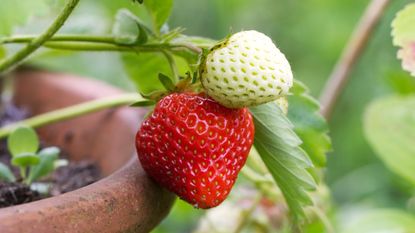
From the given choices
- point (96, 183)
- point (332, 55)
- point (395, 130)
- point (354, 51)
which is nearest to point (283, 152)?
point (96, 183)

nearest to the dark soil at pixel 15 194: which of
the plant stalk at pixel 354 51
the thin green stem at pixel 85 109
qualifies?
the thin green stem at pixel 85 109

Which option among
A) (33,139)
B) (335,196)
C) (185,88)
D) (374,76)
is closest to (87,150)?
(33,139)

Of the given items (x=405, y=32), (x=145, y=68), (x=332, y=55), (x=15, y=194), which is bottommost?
(x=332, y=55)

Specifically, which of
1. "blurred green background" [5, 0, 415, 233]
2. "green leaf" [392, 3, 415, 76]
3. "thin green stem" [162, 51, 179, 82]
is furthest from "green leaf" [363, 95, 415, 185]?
"blurred green background" [5, 0, 415, 233]

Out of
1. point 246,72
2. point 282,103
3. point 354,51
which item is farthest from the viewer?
point 354,51

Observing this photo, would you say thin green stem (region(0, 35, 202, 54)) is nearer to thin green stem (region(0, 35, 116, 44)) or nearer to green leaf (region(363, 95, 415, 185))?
thin green stem (region(0, 35, 116, 44))

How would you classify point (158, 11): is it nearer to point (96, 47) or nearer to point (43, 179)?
point (96, 47)
